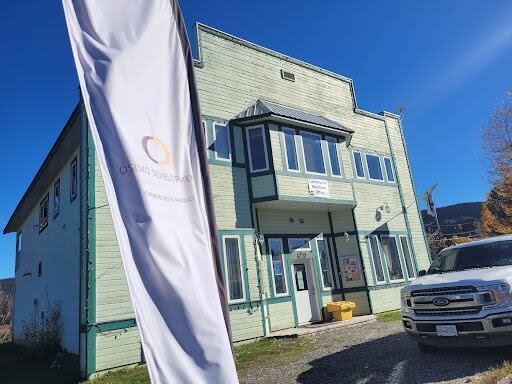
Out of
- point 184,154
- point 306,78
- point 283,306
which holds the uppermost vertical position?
point 306,78

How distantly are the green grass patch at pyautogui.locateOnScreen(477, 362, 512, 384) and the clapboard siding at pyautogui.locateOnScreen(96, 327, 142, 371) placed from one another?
25.7ft

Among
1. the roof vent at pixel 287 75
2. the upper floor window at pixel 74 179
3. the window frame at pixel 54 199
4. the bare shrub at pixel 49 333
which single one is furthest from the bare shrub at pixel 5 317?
the roof vent at pixel 287 75

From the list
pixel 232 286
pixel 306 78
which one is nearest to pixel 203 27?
pixel 306 78

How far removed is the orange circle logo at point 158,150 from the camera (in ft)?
10.2

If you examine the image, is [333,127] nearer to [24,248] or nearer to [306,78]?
[306,78]

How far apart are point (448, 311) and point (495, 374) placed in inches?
49.0

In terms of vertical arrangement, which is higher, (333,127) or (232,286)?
(333,127)

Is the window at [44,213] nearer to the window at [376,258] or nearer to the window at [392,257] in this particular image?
the window at [376,258]

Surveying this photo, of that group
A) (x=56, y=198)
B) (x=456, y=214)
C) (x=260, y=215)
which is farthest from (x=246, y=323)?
(x=456, y=214)

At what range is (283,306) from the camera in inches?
530

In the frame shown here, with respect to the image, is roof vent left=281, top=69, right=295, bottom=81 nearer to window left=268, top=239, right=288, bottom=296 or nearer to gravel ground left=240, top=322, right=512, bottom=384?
window left=268, top=239, right=288, bottom=296

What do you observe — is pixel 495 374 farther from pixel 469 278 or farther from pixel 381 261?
pixel 381 261

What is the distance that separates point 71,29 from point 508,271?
24.2ft

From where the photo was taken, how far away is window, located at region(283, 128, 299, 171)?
14.3 metres
